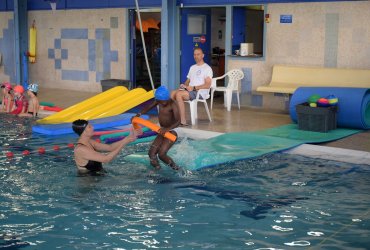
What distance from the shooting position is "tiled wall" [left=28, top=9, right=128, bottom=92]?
53.6 feet

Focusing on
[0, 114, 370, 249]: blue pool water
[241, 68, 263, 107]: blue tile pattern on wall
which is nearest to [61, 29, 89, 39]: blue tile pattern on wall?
[241, 68, 263, 107]: blue tile pattern on wall

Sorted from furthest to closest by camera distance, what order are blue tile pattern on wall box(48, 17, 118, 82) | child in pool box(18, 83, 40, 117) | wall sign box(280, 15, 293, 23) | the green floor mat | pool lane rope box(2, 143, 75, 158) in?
blue tile pattern on wall box(48, 17, 118, 82) < wall sign box(280, 15, 293, 23) < child in pool box(18, 83, 40, 117) < pool lane rope box(2, 143, 75, 158) < the green floor mat

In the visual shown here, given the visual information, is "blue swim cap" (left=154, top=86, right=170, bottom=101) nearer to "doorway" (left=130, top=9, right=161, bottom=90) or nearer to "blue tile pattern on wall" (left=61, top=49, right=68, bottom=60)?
"doorway" (left=130, top=9, right=161, bottom=90)

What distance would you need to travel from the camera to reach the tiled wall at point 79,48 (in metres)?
16.3

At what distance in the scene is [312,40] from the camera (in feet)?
41.4

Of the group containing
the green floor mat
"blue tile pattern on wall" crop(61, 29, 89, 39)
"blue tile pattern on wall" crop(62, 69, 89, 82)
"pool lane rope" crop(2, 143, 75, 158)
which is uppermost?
"blue tile pattern on wall" crop(61, 29, 89, 39)

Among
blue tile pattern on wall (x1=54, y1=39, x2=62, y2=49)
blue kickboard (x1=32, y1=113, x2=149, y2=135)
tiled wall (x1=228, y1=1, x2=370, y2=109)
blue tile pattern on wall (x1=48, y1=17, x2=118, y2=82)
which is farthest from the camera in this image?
blue tile pattern on wall (x1=54, y1=39, x2=62, y2=49)

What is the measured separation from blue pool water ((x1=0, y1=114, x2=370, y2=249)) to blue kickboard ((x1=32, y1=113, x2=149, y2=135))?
73.3 inches

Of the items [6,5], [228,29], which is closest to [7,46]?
[6,5]

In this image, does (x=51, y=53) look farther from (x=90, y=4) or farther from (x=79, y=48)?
(x=90, y=4)

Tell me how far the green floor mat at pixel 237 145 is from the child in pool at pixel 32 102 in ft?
13.2

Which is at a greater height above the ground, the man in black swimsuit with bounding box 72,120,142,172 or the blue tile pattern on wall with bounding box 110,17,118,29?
the blue tile pattern on wall with bounding box 110,17,118,29

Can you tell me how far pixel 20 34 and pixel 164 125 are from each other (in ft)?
37.5

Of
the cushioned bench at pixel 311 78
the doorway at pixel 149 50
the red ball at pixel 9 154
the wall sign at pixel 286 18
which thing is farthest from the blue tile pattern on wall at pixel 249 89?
the red ball at pixel 9 154
